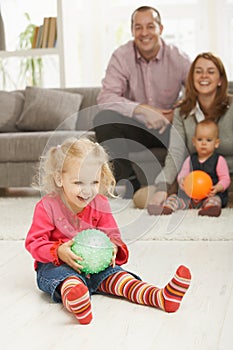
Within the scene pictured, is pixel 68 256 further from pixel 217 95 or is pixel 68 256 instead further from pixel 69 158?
pixel 217 95

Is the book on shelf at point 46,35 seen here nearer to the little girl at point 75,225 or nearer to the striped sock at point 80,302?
the little girl at point 75,225

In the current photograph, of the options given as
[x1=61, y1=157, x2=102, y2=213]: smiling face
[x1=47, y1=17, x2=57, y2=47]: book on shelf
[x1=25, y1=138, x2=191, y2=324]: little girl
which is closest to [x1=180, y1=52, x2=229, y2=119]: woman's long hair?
[x1=25, y1=138, x2=191, y2=324]: little girl

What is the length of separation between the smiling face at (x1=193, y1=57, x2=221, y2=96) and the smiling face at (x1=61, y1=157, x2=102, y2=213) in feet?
5.98

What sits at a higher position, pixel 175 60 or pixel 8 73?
pixel 175 60

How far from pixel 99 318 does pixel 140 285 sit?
175mm

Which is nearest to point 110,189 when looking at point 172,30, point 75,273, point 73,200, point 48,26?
point 73,200

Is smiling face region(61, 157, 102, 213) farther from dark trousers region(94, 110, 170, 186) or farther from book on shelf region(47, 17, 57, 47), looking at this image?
book on shelf region(47, 17, 57, 47)

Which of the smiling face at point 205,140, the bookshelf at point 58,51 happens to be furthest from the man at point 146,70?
the bookshelf at point 58,51

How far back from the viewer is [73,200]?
6.84ft

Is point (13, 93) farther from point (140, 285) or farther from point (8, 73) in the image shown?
point (140, 285)

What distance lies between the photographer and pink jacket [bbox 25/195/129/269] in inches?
82.3

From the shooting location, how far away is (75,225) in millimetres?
2133

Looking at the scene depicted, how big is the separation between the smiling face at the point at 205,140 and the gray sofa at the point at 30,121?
0.28 metres

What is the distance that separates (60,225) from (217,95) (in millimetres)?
1898
